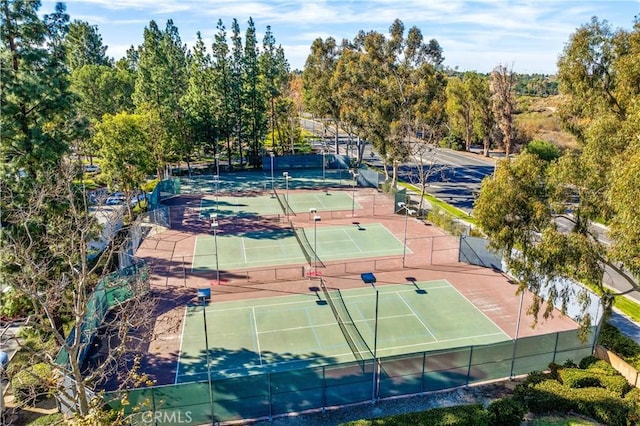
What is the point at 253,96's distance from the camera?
5984 centimetres

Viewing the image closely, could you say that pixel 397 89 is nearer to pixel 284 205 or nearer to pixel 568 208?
pixel 284 205

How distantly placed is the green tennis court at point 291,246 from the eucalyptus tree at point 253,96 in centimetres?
2783

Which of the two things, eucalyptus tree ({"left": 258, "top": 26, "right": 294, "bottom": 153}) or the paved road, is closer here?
the paved road

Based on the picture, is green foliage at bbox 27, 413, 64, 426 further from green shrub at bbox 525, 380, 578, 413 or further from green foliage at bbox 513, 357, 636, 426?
green shrub at bbox 525, 380, 578, 413

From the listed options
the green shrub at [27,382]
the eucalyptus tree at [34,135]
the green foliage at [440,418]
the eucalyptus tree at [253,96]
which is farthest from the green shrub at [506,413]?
the eucalyptus tree at [253,96]

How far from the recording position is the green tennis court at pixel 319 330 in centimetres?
2053

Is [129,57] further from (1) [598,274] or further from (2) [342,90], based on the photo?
(1) [598,274]

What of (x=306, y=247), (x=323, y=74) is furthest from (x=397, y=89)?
(x=323, y=74)

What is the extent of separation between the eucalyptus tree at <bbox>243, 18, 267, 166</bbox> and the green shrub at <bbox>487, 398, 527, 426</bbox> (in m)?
50.9

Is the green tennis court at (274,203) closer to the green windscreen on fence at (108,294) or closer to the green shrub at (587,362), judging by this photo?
the green windscreen on fence at (108,294)

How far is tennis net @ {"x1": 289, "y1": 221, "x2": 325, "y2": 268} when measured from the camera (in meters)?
30.9

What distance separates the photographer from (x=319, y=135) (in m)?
95.7

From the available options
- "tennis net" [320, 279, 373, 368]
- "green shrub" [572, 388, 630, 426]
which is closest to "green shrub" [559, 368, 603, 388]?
"green shrub" [572, 388, 630, 426]

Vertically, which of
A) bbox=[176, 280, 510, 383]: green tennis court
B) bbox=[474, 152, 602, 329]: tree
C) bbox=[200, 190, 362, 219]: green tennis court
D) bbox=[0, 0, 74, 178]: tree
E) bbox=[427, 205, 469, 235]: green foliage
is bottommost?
bbox=[176, 280, 510, 383]: green tennis court
